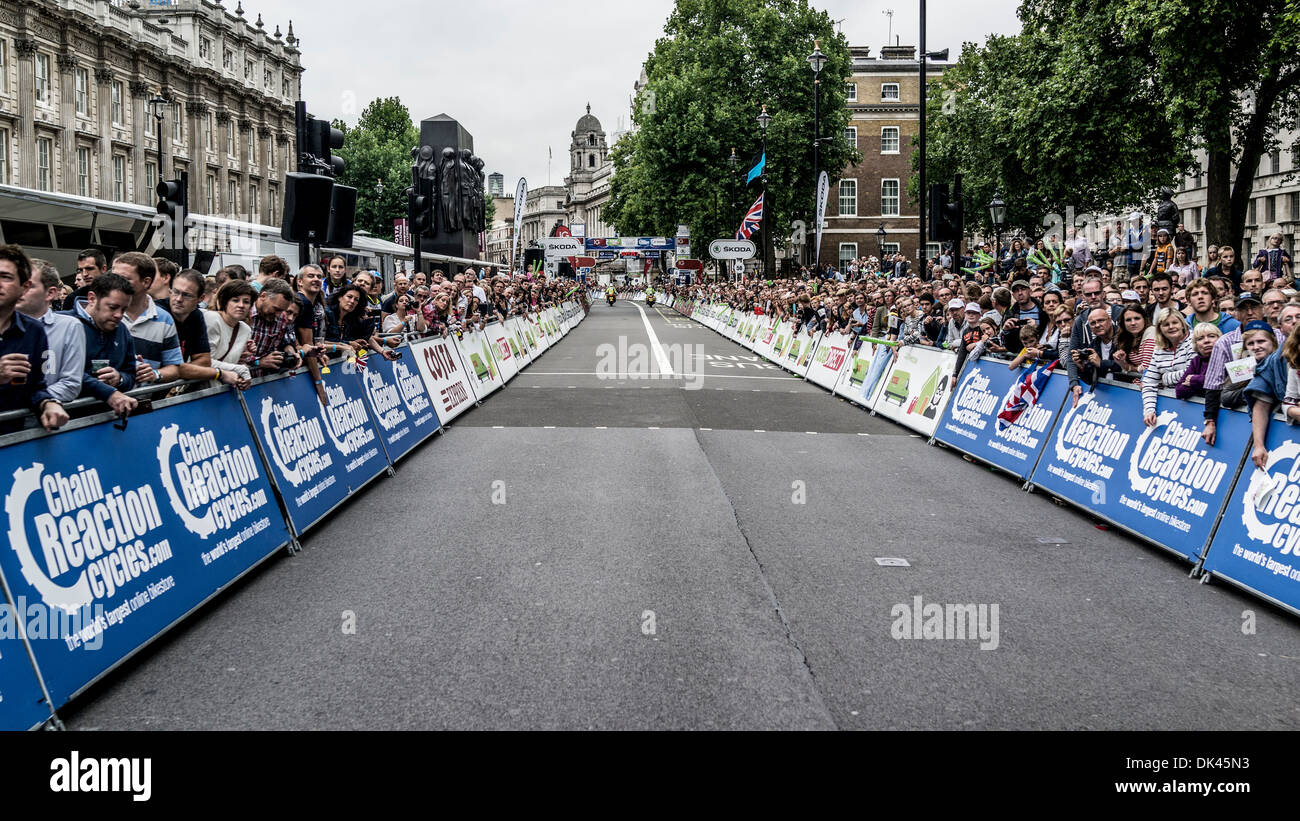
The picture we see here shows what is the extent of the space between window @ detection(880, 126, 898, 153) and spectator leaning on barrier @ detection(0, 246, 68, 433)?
80.6 m

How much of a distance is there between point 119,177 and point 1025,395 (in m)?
56.1

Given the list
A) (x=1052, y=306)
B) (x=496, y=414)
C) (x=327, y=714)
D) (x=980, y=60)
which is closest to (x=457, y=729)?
(x=327, y=714)

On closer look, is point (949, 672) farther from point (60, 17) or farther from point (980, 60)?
point (60, 17)

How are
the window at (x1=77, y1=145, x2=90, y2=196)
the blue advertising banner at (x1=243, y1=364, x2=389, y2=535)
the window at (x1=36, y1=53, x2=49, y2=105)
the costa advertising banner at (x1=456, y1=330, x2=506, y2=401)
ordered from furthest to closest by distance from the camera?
the window at (x1=77, y1=145, x2=90, y2=196) < the window at (x1=36, y1=53, x2=49, y2=105) < the costa advertising banner at (x1=456, y1=330, x2=506, y2=401) < the blue advertising banner at (x1=243, y1=364, x2=389, y2=535)

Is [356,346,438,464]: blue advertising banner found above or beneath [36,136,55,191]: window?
beneath

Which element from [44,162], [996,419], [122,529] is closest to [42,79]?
[44,162]

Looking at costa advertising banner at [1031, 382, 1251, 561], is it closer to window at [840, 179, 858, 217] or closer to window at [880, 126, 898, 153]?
window at [840, 179, 858, 217]

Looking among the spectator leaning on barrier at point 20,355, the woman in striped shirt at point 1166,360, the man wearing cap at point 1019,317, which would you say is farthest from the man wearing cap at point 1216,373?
the spectator leaning on barrier at point 20,355

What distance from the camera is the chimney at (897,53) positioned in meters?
82.2

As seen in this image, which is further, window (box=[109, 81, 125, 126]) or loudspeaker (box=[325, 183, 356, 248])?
window (box=[109, 81, 125, 126])

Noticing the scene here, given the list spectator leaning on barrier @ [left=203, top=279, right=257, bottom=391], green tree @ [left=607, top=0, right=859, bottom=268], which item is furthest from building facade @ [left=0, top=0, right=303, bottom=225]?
spectator leaning on barrier @ [left=203, top=279, right=257, bottom=391]

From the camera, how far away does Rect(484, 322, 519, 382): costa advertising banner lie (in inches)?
795
